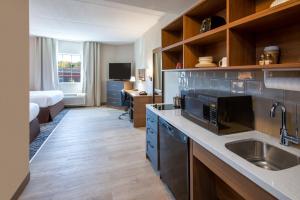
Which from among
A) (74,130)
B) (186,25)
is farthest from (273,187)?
(74,130)

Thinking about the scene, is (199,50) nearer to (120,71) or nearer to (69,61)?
(120,71)

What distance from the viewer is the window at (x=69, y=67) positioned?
7.29 m

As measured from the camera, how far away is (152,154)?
102 inches

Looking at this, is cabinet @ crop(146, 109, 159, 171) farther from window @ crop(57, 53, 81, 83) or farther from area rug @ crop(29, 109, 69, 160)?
window @ crop(57, 53, 81, 83)

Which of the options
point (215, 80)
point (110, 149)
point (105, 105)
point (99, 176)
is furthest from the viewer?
point (105, 105)

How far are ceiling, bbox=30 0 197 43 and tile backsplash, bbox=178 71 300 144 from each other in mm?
1289

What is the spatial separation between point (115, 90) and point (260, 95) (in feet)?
20.0

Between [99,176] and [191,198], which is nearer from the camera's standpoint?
[191,198]

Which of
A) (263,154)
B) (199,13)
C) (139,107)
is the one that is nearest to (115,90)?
(139,107)

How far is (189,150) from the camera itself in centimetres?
156
